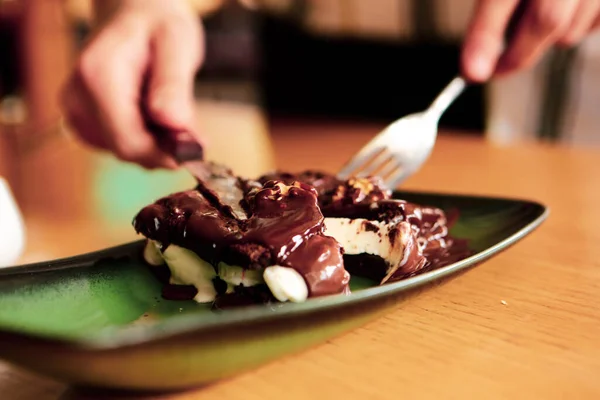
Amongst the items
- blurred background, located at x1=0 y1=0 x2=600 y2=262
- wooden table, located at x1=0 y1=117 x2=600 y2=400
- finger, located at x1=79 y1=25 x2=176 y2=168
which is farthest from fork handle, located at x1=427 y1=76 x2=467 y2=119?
blurred background, located at x1=0 y1=0 x2=600 y2=262

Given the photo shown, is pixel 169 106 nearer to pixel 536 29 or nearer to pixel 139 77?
pixel 139 77

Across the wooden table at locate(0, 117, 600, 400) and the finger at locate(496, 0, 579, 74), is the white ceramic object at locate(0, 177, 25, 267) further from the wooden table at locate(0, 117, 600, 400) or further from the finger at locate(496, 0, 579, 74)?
the finger at locate(496, 0, 579, 74)

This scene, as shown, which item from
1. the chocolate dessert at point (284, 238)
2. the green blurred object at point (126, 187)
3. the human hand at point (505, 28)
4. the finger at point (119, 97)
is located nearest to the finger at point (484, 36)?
the human hand at point (505, 28)

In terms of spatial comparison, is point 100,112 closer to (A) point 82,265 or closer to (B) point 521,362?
(A) point 82,265

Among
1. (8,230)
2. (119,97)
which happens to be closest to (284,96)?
(119,97)

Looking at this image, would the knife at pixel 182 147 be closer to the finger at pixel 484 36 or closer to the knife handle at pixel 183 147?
the knife handle at pixel 183 147

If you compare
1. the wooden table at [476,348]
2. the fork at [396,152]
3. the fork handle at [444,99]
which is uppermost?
the fork handle at [444,99]
